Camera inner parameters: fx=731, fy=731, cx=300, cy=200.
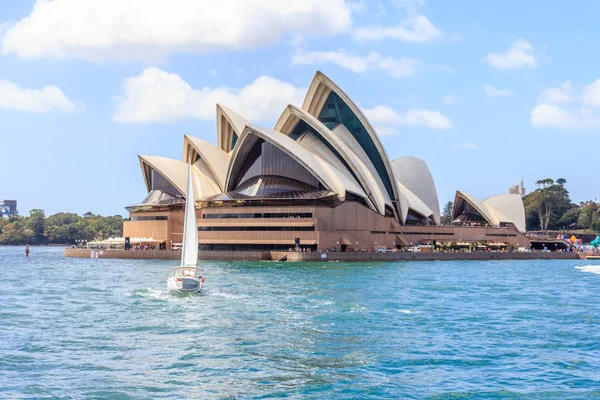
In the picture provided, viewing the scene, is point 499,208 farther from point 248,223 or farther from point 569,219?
point 569,219

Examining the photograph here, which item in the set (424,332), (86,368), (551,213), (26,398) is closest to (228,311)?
(424,332)

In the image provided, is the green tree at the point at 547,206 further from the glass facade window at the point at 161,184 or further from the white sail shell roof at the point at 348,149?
the glass facade window at the point at 161,184

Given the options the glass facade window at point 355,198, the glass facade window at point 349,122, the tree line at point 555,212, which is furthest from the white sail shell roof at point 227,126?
the tree line at point 555,212

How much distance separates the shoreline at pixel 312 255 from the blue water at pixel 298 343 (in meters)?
34.0

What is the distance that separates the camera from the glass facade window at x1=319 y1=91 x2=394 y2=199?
87062mm

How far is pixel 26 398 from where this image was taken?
16.7 meters

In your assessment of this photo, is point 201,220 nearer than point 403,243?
Yes

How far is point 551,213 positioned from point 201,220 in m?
107

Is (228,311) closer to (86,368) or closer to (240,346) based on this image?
(240,346)

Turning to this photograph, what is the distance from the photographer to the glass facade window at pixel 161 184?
89.9 meters

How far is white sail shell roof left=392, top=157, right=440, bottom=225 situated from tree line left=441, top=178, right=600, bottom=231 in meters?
60.5

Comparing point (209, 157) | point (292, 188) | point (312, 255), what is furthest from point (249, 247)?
point (209, 157)

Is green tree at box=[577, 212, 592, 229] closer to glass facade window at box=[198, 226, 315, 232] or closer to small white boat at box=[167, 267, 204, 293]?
glass facade window at box=[198, 226, 315, 232]

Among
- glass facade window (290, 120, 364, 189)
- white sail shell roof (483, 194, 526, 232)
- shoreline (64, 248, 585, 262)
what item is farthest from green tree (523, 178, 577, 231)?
glass facade window (290, 120, 364, 189)
